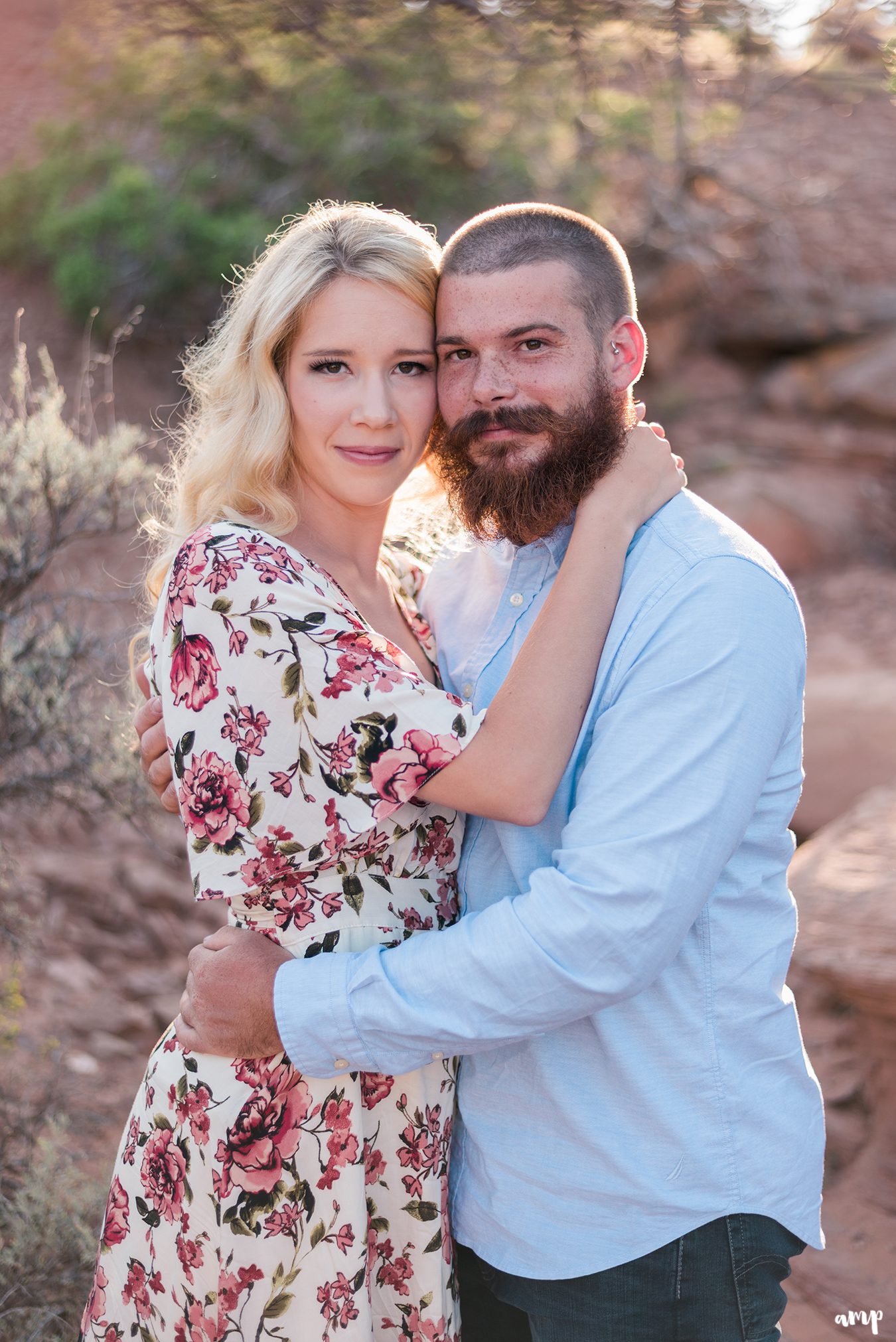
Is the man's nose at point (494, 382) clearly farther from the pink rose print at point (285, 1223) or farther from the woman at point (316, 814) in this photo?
the pink rose print at point (285, 1223)

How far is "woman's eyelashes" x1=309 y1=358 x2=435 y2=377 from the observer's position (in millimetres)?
2086

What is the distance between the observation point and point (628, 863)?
1.56 m

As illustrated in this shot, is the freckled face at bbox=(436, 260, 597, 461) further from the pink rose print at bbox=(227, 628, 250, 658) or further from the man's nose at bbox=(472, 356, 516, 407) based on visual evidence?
the pink rose print at bbox=(227, 628, 250, 658)

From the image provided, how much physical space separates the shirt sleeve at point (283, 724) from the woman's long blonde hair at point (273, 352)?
30 centimetres

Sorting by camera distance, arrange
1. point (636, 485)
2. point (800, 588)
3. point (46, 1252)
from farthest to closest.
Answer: point (800, 588) → point (46, 1252) → point (636, 485)

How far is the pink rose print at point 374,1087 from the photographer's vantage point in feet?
6.09

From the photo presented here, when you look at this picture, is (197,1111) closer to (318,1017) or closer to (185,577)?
(318,1017)

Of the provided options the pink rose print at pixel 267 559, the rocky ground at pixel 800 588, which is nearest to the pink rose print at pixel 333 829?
the pink rose print at pixel 267 559

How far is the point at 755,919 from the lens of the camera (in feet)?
5.79

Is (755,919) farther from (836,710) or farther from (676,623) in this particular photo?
(836,710)

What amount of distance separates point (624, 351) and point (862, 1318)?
9.45 feet

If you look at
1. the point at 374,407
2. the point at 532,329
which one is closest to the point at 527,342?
the point at 532,329

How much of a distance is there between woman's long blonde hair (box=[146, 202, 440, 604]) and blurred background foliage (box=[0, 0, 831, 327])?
215 inches

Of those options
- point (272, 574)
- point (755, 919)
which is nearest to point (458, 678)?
point (272, 574)
